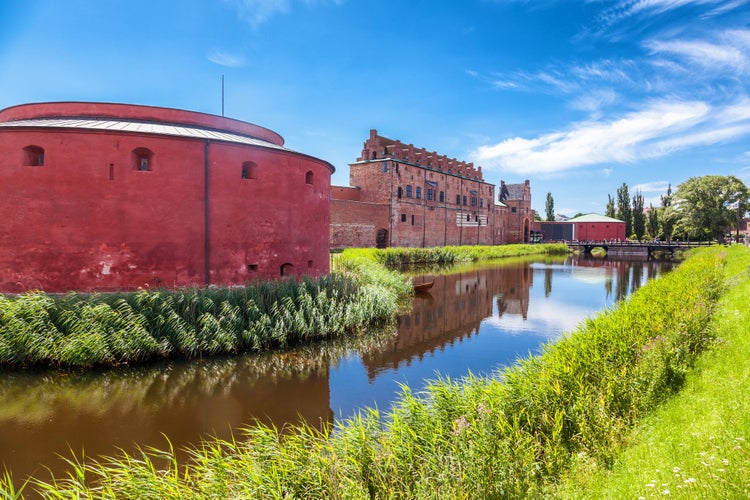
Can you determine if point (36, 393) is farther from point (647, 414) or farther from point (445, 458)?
point (647, 414)

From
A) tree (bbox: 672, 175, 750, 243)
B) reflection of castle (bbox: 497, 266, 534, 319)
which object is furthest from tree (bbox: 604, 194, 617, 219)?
reflection of castle (bbox: 497, 266, 534, 319)

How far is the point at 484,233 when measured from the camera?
42812mm

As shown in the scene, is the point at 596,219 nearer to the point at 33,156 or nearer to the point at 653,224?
the point at 653,224

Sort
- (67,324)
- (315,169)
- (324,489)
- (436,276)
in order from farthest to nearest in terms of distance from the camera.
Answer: (436,276), (315,169), (67,324), (324,489)

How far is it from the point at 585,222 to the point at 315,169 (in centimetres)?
4954

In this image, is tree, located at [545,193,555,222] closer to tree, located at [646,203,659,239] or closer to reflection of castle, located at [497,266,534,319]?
tree, located at [646,203,659,239]

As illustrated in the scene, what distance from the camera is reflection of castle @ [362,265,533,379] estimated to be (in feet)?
30.9

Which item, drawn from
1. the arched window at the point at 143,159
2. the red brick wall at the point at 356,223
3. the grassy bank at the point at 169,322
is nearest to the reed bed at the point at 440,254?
the red brick wall at the point at 356,223

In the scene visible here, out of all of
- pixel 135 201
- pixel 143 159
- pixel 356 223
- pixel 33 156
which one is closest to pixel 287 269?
pixel 135 201

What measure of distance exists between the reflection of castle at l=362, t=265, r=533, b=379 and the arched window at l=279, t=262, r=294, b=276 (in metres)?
3.67

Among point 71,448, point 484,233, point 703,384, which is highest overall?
A: point 484,233

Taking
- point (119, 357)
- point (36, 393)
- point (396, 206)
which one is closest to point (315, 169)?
point (119, 357)

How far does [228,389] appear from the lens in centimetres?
714

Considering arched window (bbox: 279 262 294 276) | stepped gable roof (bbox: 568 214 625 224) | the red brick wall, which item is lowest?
arched window (bbox: 279 262 294 276)
